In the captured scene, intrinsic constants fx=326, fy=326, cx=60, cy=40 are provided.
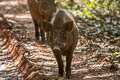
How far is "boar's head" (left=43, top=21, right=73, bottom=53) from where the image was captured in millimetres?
6617

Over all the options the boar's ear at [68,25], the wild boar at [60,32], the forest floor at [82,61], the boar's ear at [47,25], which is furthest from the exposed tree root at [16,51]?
the boar's ear at [68,25]

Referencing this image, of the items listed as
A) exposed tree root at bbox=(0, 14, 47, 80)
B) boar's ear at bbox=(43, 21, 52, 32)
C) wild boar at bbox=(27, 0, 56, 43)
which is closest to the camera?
boar's ear at bbox=(43, 21, 52, 32)

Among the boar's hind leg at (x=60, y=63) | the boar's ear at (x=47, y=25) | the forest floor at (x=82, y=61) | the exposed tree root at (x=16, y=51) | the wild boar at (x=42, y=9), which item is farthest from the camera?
the wild boar at (x=42, y=9)

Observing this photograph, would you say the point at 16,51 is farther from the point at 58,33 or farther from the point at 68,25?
the point at 68,25

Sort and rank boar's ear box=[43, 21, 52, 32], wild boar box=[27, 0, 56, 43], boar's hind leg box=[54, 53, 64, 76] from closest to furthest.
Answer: boar's ear box=[43, 21, 52, 32]
boar's hind leg box=[54, 53, 64, 76]
wild boar box=[27, 0, 56, 43]

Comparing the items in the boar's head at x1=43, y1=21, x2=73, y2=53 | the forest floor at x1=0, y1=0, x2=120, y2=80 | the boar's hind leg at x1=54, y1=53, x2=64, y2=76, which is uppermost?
the boar's head at x1=43, y1=21, x2=73, y2=53

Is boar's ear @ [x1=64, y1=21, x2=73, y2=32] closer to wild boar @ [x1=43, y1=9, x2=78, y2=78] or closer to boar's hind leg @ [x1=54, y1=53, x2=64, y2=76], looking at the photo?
wild boar @ [x1=43, y1=9, x2=78, y2=78]

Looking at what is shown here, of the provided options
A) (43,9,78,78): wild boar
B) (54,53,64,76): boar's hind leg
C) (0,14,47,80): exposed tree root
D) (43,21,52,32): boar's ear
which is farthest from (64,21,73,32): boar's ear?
(0,14,47,80): exposed tree root

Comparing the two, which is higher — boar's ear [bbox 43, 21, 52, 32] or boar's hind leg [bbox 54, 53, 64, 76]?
boar's ear [bbox 43, 21, 52, 32]

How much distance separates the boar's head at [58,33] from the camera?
6617mm

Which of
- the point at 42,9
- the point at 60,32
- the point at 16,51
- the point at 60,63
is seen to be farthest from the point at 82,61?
the point at 42,9

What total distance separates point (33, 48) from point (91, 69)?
2585 millimetres

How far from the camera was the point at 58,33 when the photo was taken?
22.0 feet

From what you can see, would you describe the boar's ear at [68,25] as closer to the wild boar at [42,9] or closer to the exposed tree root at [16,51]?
the exposed tree root at [16,51]
